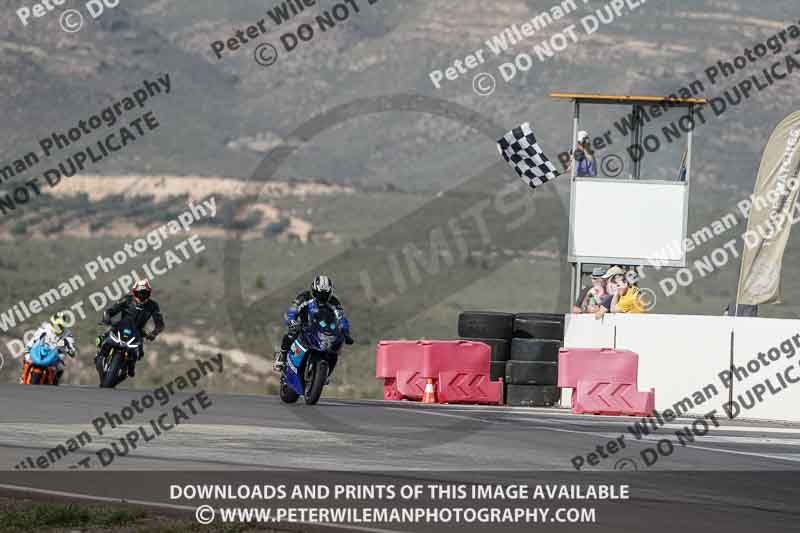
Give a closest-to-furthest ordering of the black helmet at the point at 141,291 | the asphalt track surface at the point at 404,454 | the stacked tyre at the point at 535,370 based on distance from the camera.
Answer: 1. the asphalt track surface at the point at 404,454
2. the black helmet at the point at 141,291
3. the stacked tyre at the point at 535,370

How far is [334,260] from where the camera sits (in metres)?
81.6

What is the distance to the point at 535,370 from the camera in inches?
927

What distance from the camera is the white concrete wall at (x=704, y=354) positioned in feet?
70.8

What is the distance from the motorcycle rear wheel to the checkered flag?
7.84 meters

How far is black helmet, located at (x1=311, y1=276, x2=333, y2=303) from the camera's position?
1903cm

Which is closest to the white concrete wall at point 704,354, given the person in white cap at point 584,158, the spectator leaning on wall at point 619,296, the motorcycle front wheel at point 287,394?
the spectator leaning on wall at point 619,296

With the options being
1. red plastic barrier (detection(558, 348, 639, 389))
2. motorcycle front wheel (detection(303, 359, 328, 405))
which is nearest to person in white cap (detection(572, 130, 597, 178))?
red plastic barrier (detection(558, 348, 639, 389))

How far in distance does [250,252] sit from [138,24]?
7510 centimetres

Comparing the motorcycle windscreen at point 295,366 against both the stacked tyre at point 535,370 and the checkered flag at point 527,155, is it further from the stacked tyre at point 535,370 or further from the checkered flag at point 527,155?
the checkered flag at point 527,155

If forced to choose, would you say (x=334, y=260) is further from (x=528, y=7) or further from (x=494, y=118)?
(x=528, y=7)

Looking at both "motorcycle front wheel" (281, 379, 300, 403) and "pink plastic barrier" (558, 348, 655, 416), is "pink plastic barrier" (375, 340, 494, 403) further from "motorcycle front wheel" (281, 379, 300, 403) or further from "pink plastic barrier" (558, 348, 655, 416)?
"motorcycle front wheel" (281, 379, 300, 403)

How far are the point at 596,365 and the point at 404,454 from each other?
29.6 ft

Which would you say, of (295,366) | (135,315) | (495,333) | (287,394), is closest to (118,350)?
(135,315)

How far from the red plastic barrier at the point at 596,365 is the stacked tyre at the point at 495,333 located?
5.22 ft
